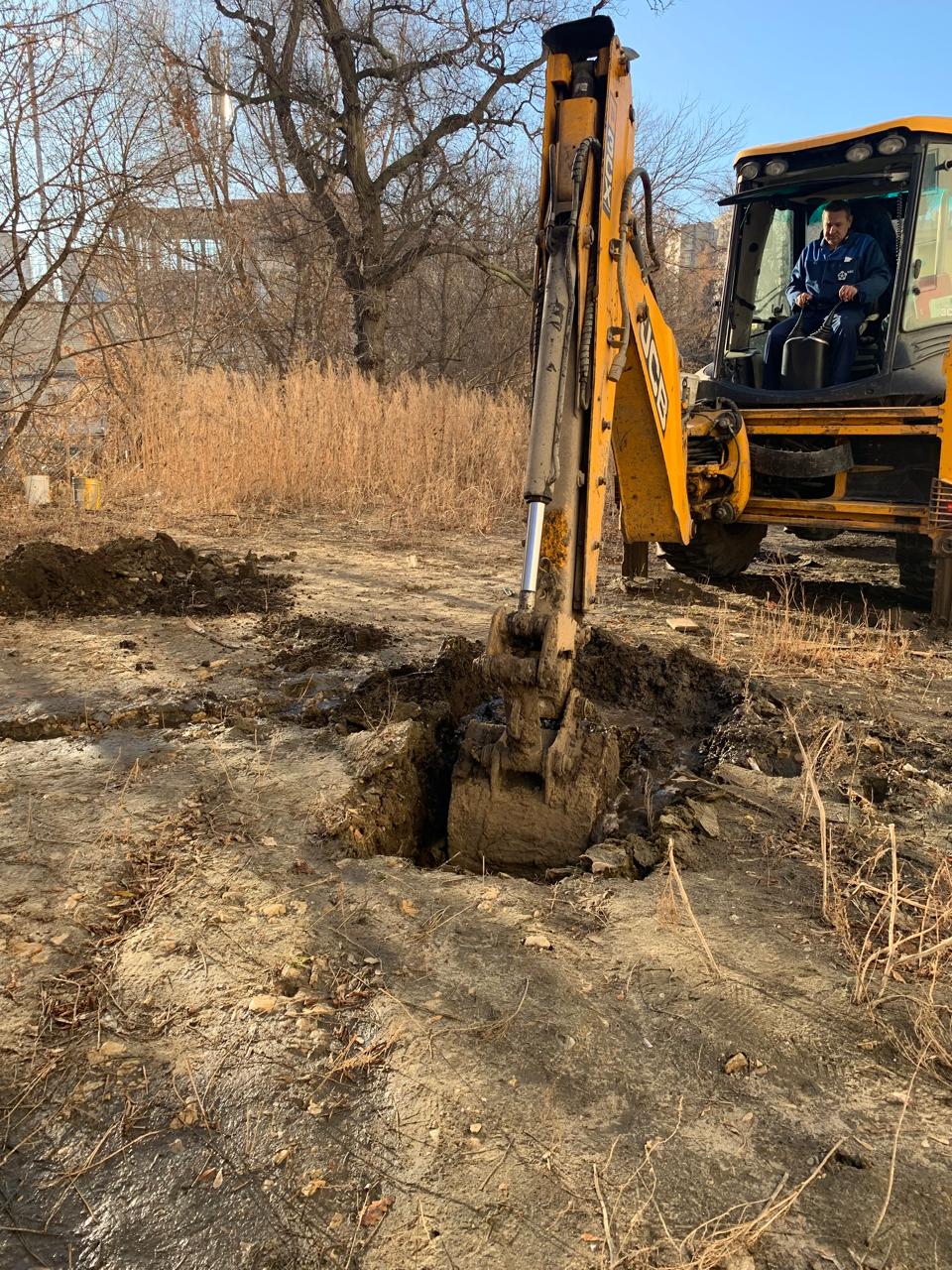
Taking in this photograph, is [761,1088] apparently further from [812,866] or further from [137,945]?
[137,945]

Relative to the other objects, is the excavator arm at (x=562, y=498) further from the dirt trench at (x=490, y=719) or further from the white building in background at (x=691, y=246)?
the white building in background at (x=691, y=246)

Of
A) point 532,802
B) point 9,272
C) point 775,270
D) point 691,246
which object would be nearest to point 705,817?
point 532,802

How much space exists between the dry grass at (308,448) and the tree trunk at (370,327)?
4174 millimetres

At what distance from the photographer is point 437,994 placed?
2.33 metres

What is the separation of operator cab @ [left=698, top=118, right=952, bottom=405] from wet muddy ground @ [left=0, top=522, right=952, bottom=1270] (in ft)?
8.72

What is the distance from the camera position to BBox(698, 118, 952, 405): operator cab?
5.94m

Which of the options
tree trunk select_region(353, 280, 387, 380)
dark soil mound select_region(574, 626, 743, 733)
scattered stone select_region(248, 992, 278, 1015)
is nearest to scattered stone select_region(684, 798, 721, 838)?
dark soil mound select_region(574, 626, 743, 733)

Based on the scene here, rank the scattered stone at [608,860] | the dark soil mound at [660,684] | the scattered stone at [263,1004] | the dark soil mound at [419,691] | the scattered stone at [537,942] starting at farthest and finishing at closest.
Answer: the dark soil mound at [660,684]
the dark soil mound at [419,691]
the scattered stone at [608,860]
the scattered stone at [537,942]
the scattered stone at [263,1004]

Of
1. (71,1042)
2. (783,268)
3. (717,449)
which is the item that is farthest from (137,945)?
(783,268)

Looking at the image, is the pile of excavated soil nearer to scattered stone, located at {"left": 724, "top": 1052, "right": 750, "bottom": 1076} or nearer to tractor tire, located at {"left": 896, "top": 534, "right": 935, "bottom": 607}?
tractor tire, located at {"left": 896, "top": 534, "right": 935, "bottom": 607}

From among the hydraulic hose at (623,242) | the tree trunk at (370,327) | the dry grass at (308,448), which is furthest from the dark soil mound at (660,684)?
the tree trunk at (370,327)

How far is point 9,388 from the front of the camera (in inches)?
336

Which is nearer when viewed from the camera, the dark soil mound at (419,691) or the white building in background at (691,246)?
the dark soil mound at (419,691)

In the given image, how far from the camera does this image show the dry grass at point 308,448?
10.3 meters
